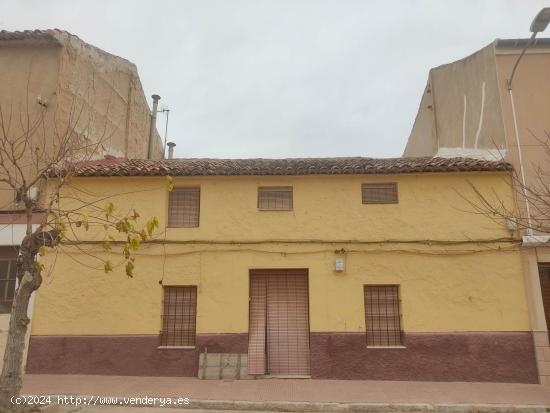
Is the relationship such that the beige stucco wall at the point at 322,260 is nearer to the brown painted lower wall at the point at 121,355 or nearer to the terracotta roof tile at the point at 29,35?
the brown painted lower wall at the point at 121,355

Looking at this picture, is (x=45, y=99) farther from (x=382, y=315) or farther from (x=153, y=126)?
(x=382, y=315)

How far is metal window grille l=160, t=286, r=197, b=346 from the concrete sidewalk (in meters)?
0.83

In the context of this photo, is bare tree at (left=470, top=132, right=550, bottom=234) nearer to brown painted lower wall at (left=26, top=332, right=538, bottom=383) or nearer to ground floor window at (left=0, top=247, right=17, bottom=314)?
brown painted lower wall at (left=26, top=332, right=538, bottom=383)

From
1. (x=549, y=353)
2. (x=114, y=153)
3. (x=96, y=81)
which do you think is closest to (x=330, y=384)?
(x=549, y=353)

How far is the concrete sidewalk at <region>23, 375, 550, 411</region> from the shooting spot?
24.8ft

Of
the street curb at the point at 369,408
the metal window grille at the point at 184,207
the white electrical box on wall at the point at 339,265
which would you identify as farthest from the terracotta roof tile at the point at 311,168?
the street curb at the point at 369,408

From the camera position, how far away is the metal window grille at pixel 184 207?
10.3m

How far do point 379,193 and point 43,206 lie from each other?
7760 millimetres

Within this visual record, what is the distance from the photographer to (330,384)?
343 inches

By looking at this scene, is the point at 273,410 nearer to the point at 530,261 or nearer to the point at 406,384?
the point at 406,384

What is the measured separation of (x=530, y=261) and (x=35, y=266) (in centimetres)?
964

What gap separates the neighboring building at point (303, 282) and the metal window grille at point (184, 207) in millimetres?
35

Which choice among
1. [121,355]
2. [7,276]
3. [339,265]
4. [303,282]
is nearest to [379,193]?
[339,265]

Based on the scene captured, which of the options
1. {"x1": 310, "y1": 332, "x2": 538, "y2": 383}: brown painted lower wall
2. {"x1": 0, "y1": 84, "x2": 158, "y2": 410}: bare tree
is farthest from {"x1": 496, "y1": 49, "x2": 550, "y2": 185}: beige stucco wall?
{"x1": 0, "y1": 84, "x2": 158, "y2": 410}: bare tree
